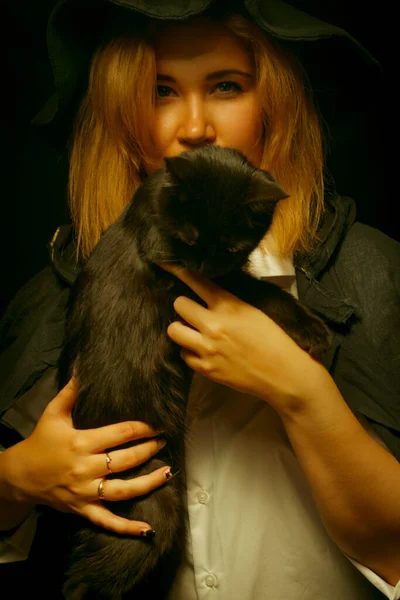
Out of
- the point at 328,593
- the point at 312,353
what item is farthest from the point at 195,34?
the point at 328,593

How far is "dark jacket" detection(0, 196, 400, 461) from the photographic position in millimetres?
957

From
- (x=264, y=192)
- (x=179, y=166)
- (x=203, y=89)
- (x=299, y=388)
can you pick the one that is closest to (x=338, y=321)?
(x=299, y=388)

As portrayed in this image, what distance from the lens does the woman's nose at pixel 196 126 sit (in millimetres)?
1019

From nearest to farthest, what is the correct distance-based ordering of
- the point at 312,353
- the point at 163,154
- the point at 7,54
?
1. the point at 312,353
2. the point at 163,154
3. the point at 7,54

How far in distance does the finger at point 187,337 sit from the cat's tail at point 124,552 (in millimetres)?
266

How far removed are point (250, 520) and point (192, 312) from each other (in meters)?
0.40

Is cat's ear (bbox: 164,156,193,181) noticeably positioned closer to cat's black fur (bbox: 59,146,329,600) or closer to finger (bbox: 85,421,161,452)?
cat's black fur (bbox: 59,146,329,600)

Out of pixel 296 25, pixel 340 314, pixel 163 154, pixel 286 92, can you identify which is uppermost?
pixel 296 25

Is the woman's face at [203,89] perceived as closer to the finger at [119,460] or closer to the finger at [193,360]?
the finger at [193,360]

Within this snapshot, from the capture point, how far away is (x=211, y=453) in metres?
0.99

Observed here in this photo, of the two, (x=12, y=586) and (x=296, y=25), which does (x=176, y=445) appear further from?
(x=296, y=25)

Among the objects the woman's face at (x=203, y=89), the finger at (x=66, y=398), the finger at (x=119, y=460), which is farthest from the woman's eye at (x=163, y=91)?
the finger at (x=119, y=460)

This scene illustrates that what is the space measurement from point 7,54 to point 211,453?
110cm

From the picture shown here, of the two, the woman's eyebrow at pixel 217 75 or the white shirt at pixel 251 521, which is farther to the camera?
the woman's eyebrow at pixel 217 75
